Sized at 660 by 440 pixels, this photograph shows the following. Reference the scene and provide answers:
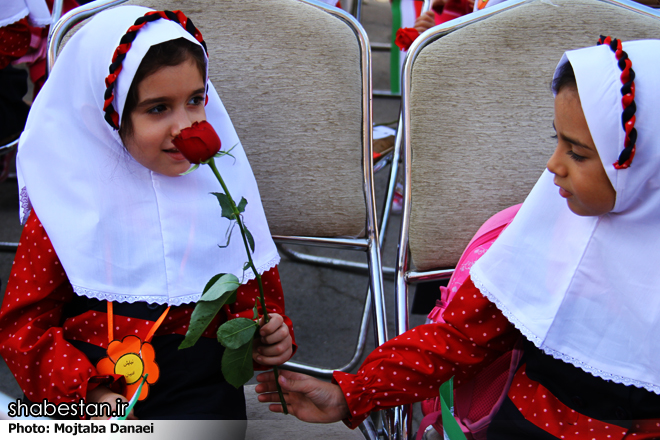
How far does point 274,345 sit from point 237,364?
239 millimetres

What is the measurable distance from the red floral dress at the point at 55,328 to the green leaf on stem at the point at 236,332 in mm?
342

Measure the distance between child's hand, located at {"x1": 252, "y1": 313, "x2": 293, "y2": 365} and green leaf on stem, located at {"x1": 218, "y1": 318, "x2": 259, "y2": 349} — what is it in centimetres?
17

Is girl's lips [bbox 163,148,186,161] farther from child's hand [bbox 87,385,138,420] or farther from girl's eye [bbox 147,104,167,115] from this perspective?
child's hand [bbox 87,385,138,420]

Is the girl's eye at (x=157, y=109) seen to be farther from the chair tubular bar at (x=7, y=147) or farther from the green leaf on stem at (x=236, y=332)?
the chair tubular bar at (x=7, y=147)

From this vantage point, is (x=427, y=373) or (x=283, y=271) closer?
(x=427, y=373)

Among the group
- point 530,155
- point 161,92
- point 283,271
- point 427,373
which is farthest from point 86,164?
point 283,271

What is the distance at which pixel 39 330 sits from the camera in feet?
3.84

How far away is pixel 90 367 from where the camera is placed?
3.76 ft

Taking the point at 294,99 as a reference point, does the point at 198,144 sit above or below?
above

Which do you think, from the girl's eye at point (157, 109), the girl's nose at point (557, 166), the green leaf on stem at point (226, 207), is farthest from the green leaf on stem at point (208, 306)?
the girl's nose at point (557, 166)

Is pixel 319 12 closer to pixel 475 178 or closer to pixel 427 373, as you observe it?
pixel 475 178

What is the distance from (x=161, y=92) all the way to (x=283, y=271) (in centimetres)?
181

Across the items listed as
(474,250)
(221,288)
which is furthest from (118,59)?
(474,250)

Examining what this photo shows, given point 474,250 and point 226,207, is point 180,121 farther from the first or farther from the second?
point 474,250
